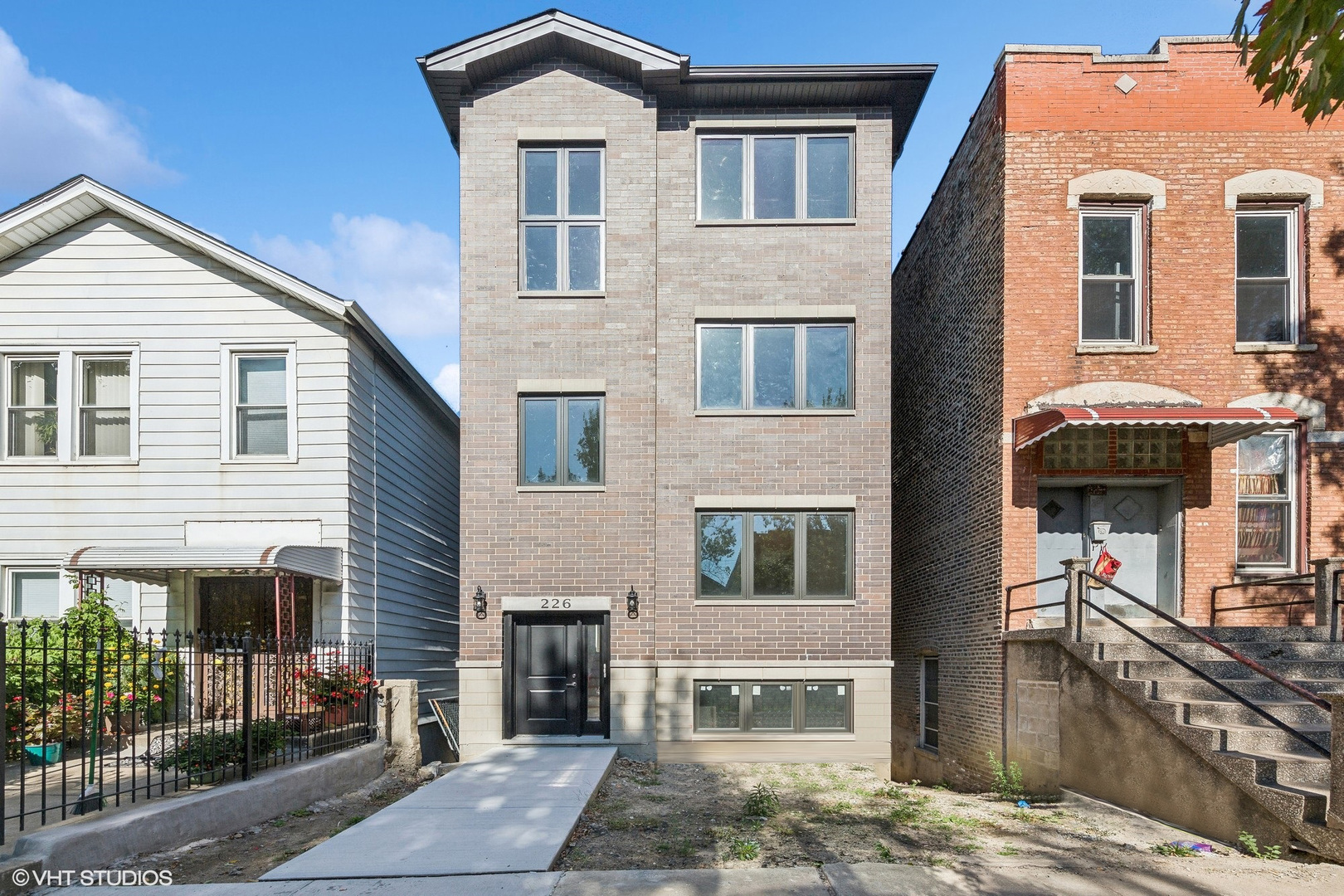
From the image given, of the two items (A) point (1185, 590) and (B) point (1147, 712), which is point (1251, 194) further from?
(B) point (1147, 712)

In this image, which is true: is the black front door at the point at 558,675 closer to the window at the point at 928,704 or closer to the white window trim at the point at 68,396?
the window at the point at 928,704

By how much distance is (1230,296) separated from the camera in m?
12.1

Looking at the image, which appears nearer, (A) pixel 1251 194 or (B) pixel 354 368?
(A) pixel 1251 194

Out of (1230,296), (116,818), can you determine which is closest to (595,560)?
(116,818)

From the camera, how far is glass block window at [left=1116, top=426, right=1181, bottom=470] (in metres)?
12.0

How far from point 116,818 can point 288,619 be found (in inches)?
258

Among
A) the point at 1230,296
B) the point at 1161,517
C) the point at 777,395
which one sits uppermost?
the point at 1230,296

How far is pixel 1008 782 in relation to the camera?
443 inches

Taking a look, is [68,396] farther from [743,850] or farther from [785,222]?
[743,850]

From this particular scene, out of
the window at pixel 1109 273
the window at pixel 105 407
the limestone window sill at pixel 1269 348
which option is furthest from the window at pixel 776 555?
the window at pixel 105 407

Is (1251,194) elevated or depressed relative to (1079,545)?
elevated

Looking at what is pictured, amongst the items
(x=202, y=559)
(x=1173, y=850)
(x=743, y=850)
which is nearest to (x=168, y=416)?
(x=202, y=559)

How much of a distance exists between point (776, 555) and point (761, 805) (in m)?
4.80

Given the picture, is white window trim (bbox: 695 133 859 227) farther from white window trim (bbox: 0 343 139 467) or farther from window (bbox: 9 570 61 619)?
window (bbox: 9 570 61 619)
